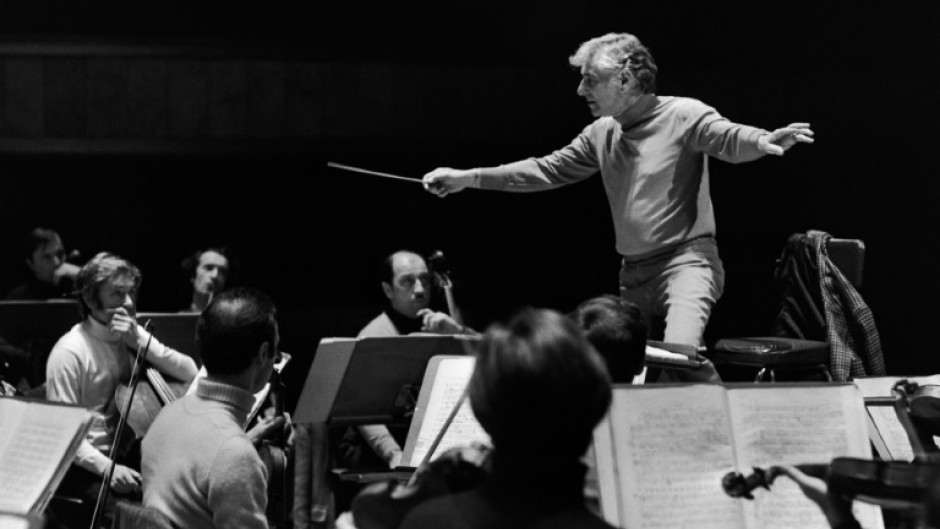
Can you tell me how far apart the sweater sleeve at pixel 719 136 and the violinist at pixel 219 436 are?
5.23 ft

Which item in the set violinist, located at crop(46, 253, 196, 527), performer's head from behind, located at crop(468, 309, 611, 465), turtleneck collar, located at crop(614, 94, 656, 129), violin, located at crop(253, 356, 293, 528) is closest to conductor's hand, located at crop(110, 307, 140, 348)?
violinist, located at crop(46, 253, 196, 527)

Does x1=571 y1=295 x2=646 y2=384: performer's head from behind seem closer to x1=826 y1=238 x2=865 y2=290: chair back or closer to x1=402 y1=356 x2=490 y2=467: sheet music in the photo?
x1=402 y1=356 x2=490 y2=467: sheet music

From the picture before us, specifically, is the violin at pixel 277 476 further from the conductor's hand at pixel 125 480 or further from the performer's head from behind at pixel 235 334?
the performer's head from behind at pixel 235 334

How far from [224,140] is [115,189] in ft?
2.05

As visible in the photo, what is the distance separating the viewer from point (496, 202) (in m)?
6.44

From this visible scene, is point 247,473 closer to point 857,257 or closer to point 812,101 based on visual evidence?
point 857,257

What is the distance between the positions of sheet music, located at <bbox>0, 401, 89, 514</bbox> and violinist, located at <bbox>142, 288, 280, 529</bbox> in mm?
227

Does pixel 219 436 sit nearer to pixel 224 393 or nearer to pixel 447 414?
pixel 224 393

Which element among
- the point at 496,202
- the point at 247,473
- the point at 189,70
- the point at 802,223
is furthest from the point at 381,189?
the point at 247,473

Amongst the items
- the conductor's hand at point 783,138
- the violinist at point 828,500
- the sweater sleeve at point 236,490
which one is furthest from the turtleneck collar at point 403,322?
the violinist at point 828,500

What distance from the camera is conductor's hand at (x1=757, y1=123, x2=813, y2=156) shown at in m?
3.44

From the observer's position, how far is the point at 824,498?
2.03 m

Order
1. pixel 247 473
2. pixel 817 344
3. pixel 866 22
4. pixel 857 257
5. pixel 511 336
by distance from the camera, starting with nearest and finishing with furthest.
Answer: pixel 511 336 → pixel 247 473 → pixel 817 344 → pixel 857 257 → pixel 866 22

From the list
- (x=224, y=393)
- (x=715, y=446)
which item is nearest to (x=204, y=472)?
(x=224, y=393)
